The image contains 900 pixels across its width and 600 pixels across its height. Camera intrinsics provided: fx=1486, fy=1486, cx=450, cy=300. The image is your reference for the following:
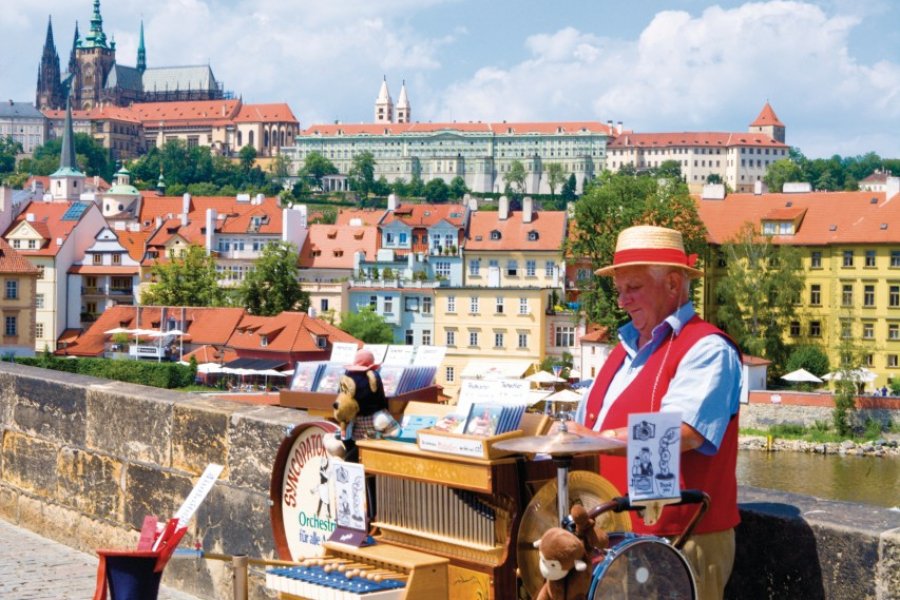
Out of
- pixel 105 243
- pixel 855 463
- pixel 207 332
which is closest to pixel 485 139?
pixel 105 243

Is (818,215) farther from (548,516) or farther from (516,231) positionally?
(548,516)

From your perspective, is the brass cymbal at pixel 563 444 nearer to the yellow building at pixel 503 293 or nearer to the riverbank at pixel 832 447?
the riverbank at pixel 832 447

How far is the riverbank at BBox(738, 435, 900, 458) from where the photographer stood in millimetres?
39312

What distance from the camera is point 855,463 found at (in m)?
37.4

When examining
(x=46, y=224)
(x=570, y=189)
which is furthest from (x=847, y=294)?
(x=570, y=189)

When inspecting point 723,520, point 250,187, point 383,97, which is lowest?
point 723,520

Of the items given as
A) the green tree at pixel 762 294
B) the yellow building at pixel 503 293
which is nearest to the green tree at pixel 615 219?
the green tree at pixel 762 294

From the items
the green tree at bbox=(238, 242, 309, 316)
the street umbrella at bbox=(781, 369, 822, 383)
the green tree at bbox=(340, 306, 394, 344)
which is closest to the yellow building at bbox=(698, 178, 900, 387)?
the street umbrella at bbox=(781, 369, 822, 383)

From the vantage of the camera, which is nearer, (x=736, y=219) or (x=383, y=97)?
(x=736, y=219)

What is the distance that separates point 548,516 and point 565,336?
162 ft

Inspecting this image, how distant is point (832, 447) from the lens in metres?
39.5

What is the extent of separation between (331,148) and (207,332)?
10736 centimetres

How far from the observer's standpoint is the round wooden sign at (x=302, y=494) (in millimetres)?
4680

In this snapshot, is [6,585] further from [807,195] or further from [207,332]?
[807,195]
